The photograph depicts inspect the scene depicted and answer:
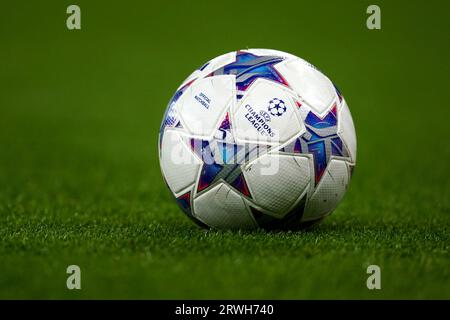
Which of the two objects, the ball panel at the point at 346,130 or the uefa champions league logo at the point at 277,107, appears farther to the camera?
the ball panel at the point at 346,130

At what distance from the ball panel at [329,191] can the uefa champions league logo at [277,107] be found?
0.62 meters

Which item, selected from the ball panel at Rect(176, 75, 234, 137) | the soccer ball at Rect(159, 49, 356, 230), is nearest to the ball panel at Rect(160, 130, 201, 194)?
the soccer ball at Rect(159, 49, 356, 230)

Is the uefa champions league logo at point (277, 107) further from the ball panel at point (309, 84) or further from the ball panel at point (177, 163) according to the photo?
the ball panel at point (177, 163)

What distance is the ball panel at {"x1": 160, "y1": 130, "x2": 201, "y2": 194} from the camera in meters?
5.96

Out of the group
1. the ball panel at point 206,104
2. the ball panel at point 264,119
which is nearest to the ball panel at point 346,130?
the ball panel at point 264,119

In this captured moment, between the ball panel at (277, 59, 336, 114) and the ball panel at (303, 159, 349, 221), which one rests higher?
the ball panel at (277, 59, 336, 114)

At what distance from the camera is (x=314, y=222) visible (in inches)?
248

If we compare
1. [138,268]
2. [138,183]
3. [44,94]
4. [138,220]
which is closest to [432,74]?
[44,94]

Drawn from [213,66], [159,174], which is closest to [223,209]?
[213,66]

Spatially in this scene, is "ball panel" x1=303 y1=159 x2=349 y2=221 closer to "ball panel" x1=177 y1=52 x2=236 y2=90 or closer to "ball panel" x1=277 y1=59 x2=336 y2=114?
"ball panel" x1=277 y1=59 x2=336 y2=114

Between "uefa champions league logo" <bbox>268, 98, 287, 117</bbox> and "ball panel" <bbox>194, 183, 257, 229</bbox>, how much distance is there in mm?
696

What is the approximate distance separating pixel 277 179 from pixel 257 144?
1.06 ft

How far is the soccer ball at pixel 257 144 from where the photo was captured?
18.9 ft
